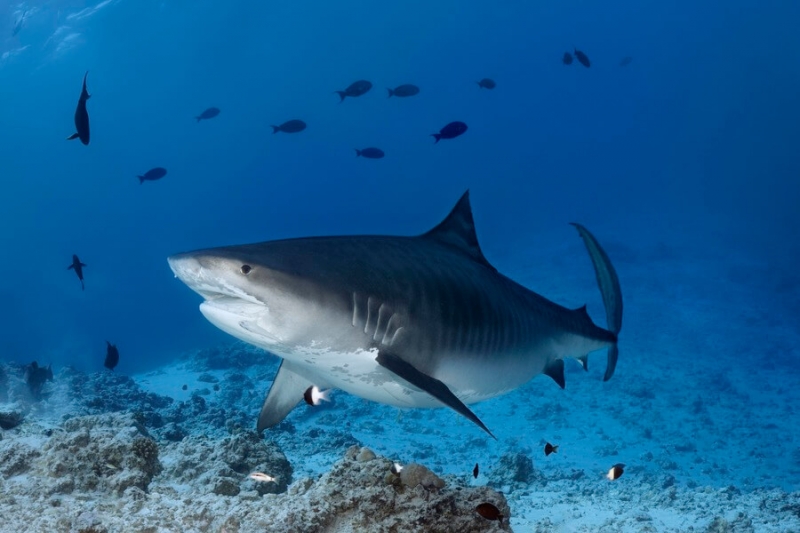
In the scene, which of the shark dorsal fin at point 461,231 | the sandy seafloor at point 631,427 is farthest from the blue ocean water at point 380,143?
the shark dorsal fin at point 461,231

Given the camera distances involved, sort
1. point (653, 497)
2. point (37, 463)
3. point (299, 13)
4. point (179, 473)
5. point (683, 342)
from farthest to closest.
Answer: point (299, 13)
point (683, 342)
point (653, 497)
point (179, 473)
point (37, 463)

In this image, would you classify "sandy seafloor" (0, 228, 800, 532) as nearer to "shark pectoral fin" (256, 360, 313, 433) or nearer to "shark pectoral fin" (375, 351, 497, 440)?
"shark pectoral fin" (375, 351, 497, 440)

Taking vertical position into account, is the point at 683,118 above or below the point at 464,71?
above

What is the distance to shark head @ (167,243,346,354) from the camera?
9.15ft

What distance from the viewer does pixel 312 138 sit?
15150 cm

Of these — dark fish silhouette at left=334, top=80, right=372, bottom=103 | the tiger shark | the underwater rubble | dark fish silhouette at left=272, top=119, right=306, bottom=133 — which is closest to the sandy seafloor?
the underwater rubble

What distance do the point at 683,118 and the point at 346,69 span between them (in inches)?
3957

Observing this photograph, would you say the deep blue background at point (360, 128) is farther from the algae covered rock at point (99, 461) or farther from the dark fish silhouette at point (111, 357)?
the algae covered rock at point (99, 461)

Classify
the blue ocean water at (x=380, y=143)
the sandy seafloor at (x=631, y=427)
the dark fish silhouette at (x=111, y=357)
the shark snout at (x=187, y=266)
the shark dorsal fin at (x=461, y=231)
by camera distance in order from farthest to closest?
the blue ocean water at (x=380, y=143)
the dark fish silhouette at (x=111, y=357)
the sandy seafloor at (x=631, y=427)
the shark dorsal fin at (x=461, y=231)
the shark snout at (x=187, y=266)

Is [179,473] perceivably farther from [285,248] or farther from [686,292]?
[686,292]

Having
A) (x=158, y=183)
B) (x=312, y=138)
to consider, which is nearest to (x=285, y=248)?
(x=312, y=138)

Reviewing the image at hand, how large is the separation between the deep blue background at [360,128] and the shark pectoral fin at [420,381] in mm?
75758

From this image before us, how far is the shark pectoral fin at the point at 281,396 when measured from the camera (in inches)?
171

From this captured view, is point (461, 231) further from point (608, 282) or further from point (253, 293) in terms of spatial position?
point (253, 293)
